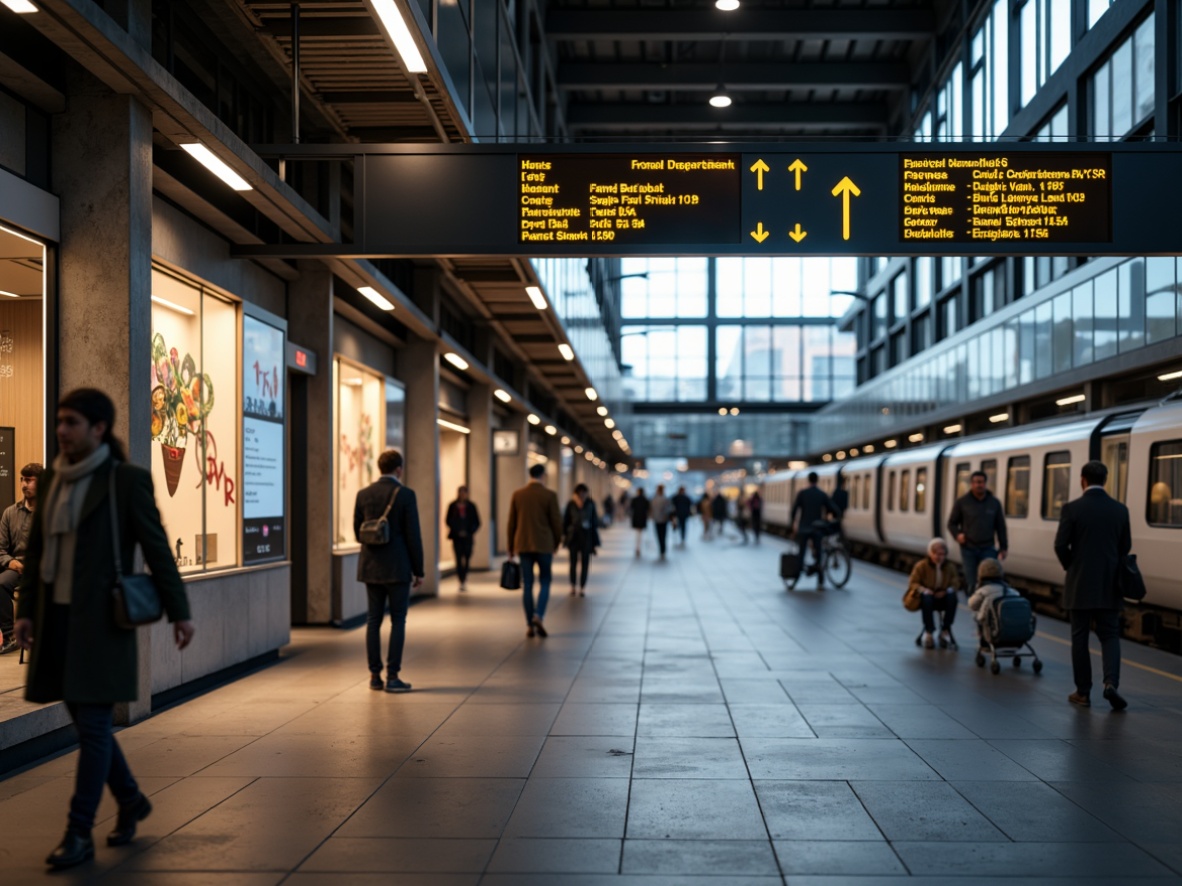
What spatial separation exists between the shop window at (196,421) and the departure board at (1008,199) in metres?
5.90

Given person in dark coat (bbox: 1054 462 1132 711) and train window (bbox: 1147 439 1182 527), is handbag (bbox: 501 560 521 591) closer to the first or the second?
person in dark coat (bbox: 1054 462 1132 711)

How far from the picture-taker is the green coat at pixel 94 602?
5.06 meters

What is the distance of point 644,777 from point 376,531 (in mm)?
3693

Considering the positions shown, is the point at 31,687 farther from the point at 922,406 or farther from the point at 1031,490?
the point at 922,406

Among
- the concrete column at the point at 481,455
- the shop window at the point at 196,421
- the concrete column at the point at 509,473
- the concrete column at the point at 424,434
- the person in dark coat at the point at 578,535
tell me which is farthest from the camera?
the concrete column at the point at 509,473

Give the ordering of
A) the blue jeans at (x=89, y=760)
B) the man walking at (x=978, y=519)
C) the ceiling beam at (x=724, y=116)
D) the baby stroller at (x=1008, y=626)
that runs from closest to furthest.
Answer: the blue jeans at (x=89, y=760), the baby stroller at (x=1008, y=626), the man walking at (x=978, y=519), the ceiling beam at (x=724, y=116)

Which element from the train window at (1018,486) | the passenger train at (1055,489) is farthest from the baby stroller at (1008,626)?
the train window at (1018,486)

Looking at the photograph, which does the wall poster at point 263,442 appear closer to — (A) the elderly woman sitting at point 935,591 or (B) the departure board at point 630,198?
(B) the departure board at point 630,198

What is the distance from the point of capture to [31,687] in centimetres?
509

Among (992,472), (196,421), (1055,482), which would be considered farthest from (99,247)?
(992,472)

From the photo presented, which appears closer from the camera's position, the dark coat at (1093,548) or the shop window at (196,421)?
the dark coat at (1093,548)

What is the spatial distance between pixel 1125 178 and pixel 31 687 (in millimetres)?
8946

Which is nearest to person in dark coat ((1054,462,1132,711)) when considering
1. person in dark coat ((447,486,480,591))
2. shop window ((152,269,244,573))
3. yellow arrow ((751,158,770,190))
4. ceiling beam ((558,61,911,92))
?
yellow arrow ((751,158,770,190))

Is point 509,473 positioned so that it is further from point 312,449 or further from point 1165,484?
point 1165,484
